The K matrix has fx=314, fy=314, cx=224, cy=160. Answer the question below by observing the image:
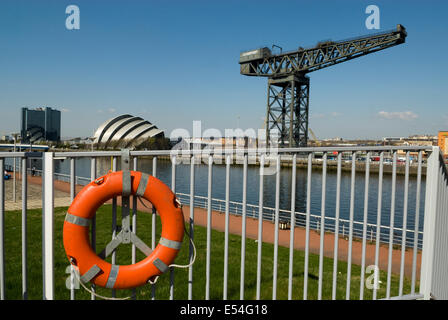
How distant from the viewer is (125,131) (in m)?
79.2

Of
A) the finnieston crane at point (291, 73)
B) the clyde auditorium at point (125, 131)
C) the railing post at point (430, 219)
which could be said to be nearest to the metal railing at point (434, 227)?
the railing post at point (430, 219)

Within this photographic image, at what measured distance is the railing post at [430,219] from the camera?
3168 mm

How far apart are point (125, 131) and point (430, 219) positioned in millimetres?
81080

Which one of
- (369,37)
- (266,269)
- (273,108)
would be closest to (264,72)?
(273,108)

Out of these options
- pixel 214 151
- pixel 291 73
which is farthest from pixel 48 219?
pixel 291 73

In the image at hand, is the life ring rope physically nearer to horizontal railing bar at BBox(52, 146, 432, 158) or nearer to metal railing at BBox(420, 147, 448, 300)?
horizontal railing bar at BBox(52, 146, 432, 158)

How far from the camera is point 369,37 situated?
3894 cm

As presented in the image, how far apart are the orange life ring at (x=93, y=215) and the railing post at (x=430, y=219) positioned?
2534 millimetres

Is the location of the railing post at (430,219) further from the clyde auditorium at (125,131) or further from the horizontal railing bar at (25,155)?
the clyde auditorium at (125,131)

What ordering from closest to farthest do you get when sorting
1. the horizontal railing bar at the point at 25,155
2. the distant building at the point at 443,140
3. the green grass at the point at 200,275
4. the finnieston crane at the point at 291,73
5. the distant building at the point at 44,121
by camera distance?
the horizontal railing bar at the point at 25,155 → the green grass at the point at 200,275 → the finnieston crane at the point at 291,73 → the distant building at the point at 443,140 → the distant building at the point at 44,121

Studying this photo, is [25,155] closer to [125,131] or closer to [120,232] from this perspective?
[120,232]

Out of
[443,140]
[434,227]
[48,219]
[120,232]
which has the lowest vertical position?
[434,227]

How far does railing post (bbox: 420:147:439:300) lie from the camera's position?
3.17 m
